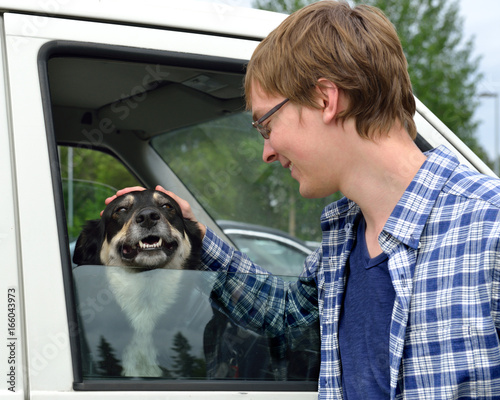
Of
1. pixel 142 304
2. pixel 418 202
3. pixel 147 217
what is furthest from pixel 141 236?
pixel 418 202

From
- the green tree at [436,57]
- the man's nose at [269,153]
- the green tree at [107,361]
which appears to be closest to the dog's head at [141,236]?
the green tree at [107,361]

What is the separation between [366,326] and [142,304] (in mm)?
580

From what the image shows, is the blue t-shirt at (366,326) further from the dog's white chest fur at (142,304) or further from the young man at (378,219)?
the dog's white chest fur at (142,304)

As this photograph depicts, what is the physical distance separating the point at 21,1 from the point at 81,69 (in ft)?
1.44

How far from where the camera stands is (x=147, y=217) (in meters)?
2.13

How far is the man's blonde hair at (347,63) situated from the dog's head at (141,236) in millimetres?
639

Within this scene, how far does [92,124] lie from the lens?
2.81m

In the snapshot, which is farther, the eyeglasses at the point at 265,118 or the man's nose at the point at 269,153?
the man's nose at the point at 269,153

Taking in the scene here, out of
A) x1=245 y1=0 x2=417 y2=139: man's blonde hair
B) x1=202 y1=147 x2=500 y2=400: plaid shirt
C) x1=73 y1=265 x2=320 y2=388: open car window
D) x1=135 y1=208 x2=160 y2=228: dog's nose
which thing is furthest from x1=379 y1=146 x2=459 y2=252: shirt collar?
x1=135 y1=208 x2=160 y2=228: dog's nose

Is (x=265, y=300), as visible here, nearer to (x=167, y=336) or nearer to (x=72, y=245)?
(x=167, y=336)

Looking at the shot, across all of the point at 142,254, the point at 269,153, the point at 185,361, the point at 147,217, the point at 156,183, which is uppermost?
the point at 156,183

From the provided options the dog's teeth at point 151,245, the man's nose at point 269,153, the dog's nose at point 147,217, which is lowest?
the dog's teeth at point 151,245

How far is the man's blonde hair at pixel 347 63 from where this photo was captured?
146cm

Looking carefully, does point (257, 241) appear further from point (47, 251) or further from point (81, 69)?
point (47, 251)
